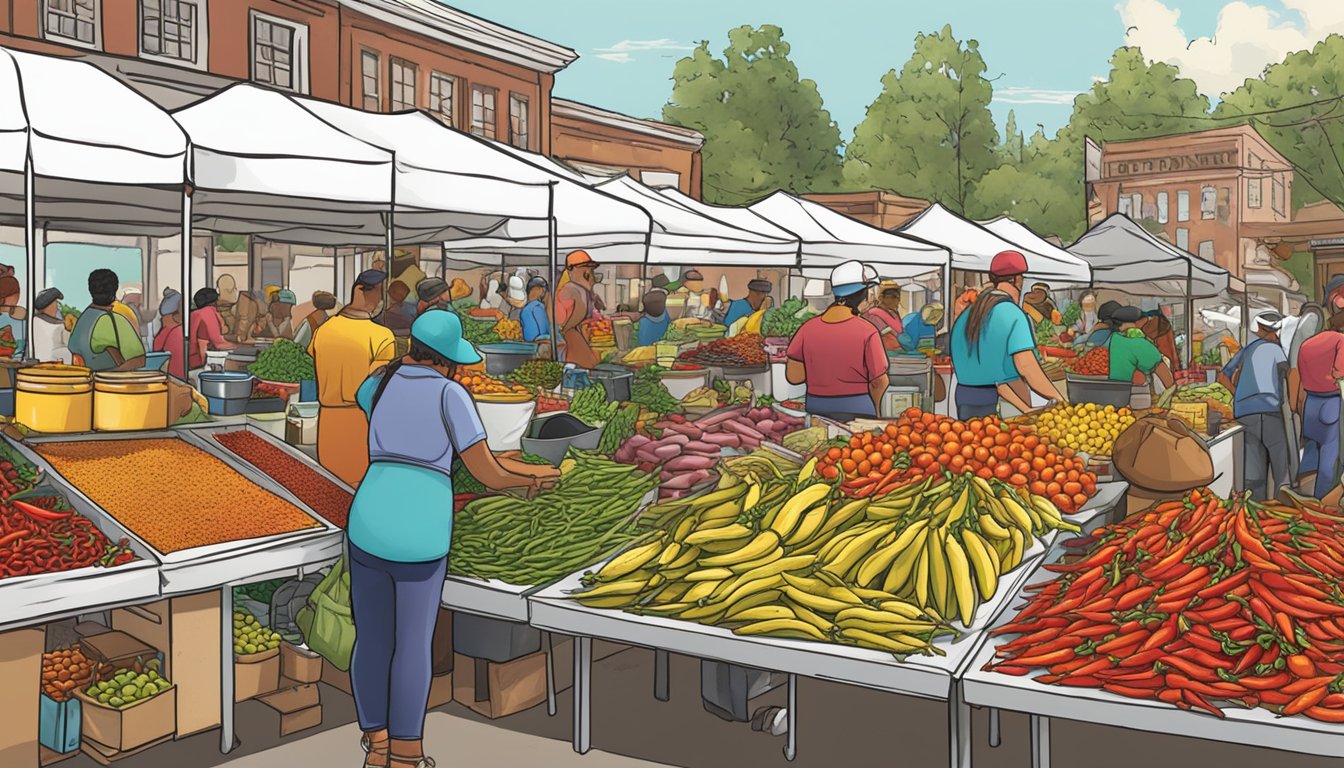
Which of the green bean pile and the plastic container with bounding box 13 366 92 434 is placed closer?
the green bean pile

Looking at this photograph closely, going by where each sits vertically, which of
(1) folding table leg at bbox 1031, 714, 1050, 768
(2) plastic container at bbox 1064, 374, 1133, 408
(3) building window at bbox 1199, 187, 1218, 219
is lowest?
(1) folding table leg at bbox 1031, 714, 1050, 768

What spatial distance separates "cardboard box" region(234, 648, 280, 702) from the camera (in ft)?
17.0

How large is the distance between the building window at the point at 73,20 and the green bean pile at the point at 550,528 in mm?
15977

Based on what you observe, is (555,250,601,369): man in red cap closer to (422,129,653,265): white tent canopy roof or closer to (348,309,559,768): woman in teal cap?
(422,129,653,265): white tent canopy roof

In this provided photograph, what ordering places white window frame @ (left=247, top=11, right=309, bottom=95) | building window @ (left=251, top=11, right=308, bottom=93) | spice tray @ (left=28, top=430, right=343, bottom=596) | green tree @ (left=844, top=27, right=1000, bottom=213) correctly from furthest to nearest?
green tree @ (left=844, top=27, right=1000, bottom=213) < white window frame @ (left=247, top=11, right=309, bottom=95) < building window @ (left=251, top=11, right=308, bottom=93) < spice tray @ (left=28, top=430, right=343, bottom=596)

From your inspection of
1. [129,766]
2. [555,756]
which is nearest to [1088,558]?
[555,756]

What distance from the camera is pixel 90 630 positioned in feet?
18.6

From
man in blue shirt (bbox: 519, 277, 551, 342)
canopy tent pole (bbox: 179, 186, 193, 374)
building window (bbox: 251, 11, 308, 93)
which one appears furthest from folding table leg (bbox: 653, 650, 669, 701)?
building window (bbox: 251, 11, 308, 93)

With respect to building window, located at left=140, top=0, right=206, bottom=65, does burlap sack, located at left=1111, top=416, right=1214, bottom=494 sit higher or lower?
lower

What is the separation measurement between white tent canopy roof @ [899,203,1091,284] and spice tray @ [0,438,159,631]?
35.1 ft

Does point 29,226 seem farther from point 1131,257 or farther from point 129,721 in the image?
point 1131,257

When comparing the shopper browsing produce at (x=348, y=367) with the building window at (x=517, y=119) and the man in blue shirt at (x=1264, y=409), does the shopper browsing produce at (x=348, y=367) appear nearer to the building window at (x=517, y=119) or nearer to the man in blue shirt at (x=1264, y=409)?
the man in blue shirt at (x=1264, y=409)

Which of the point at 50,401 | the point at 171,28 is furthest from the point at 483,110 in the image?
the point at 50,401

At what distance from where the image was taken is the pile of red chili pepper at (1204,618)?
130 inches
